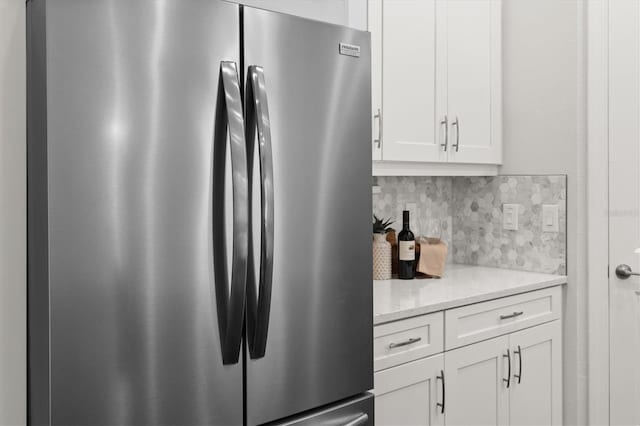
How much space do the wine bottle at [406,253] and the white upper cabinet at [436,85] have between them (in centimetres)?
27

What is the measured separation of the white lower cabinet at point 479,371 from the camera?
1859 mm

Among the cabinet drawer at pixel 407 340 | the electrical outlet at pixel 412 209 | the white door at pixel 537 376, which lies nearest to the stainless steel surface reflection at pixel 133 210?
the cabinet drawer at pixel 407 340

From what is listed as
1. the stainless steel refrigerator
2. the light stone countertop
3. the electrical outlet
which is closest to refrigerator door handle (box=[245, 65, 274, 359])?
the stainless steel refrigerator

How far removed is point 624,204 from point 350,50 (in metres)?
1.58

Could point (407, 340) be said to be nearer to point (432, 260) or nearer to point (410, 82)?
point (432, 260)

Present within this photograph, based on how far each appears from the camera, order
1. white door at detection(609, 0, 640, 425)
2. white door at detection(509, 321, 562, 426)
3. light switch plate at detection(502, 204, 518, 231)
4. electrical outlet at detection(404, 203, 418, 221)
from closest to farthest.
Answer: white door at detection(509, 321, 562, 426) < white door at detection(609, 0, 640, 425) < light switch plate at detection(502, 204, 518, 231) < electrical outlet at detection(404, 203, 418, 221)

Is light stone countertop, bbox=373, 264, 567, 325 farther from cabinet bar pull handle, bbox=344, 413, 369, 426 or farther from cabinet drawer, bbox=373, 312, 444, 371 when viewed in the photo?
cabinet bar pull handle, bbox=344, 413, 369, 426

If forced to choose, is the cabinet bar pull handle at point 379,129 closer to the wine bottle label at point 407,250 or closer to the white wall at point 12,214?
the wine bottle label at point 407,250

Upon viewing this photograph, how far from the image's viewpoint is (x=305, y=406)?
139cm

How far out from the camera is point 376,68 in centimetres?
217

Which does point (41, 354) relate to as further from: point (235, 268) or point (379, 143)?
point (379, 143)

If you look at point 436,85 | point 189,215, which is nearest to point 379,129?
point 436,85

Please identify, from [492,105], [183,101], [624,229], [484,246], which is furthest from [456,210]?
[183,101]

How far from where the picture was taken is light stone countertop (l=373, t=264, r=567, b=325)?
1.91 meters
